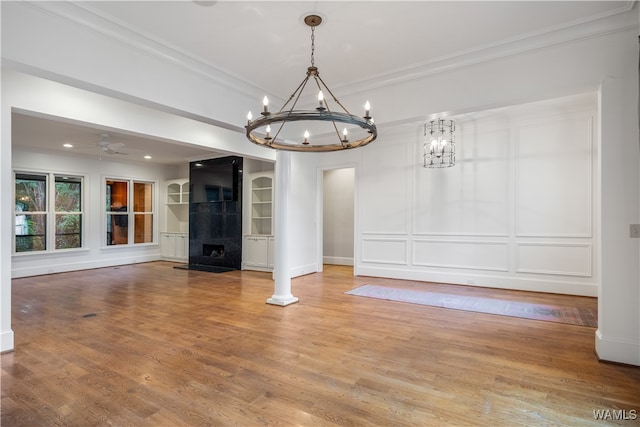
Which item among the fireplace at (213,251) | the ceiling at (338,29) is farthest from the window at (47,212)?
the ceiling at (338,29)

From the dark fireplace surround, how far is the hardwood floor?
3306 mm

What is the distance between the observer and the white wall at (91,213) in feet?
23.9

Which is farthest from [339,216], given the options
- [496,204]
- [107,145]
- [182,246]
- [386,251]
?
[107,145]

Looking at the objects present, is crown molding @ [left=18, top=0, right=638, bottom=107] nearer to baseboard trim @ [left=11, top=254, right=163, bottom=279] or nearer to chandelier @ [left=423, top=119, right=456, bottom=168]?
chandelier @ [left=423, top=119, right=456, bottom=168]

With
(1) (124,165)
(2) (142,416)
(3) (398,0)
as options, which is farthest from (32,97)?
(1) (124,165)

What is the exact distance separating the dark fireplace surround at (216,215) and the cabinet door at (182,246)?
60 cm

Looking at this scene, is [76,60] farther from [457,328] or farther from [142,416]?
[457,328]

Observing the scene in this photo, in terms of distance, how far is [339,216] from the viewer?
898 cm

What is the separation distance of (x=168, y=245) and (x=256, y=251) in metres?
3.50

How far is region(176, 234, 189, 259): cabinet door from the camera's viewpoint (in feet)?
30.9

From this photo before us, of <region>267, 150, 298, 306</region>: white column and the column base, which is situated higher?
<region>267, 150, 298, 306</region>: white column

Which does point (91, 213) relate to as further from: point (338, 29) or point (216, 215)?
point (338, 29)

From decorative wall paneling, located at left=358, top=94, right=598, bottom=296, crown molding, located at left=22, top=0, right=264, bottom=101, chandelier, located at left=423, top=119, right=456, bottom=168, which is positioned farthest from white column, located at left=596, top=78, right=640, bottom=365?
crown molding, located at left=22, top=0, right=264, bottom=101

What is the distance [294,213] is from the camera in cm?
695
